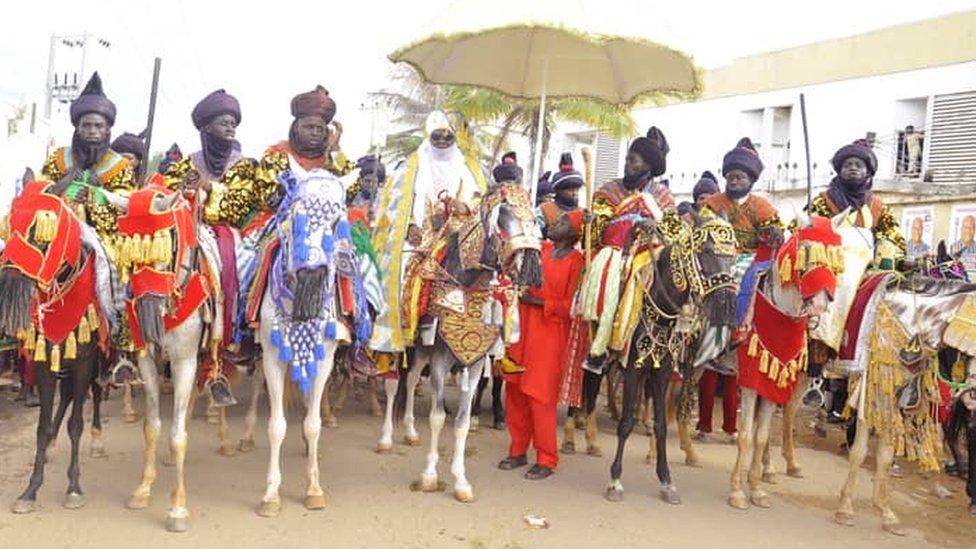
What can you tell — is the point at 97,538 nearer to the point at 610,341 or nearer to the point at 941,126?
the point at 610,341

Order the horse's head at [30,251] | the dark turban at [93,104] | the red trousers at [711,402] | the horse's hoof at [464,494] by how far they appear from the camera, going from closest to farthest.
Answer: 1. the horse's head at [30,251]
2. the dark turban at [93,104]
3. the horse's hoof at [464,494]
4. the red trousers at [711,402]

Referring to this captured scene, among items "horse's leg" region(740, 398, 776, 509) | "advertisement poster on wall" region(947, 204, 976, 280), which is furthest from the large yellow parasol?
"advertisement poster on wall" region(947, 204, 976, 280)

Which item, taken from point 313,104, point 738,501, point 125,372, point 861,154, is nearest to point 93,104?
point 313,104

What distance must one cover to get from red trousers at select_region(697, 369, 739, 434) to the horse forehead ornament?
469cm

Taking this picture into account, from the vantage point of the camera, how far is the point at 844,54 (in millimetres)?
17391

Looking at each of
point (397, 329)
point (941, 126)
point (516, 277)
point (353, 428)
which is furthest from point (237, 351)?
point (941, 126)

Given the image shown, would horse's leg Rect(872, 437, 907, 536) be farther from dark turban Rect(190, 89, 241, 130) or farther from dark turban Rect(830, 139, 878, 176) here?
dark turban Rect(190, 89, 241, 130)

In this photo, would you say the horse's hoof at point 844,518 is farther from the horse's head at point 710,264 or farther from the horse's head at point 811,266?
the horse's head at point 710,264

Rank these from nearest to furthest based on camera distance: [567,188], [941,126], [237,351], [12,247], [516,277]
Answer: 1. [12,247]
2. [516,277]
3. [237,351]
4. [567,188]
5. [941,126]

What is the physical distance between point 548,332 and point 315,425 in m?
2.20

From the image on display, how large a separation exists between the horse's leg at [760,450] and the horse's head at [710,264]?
0.99m

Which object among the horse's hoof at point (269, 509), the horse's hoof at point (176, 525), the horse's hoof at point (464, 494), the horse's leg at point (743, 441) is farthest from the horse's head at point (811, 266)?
the horse's hoof at point (176, 525)

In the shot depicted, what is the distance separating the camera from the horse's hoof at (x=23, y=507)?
495 cm

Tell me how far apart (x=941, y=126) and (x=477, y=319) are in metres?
13.2
